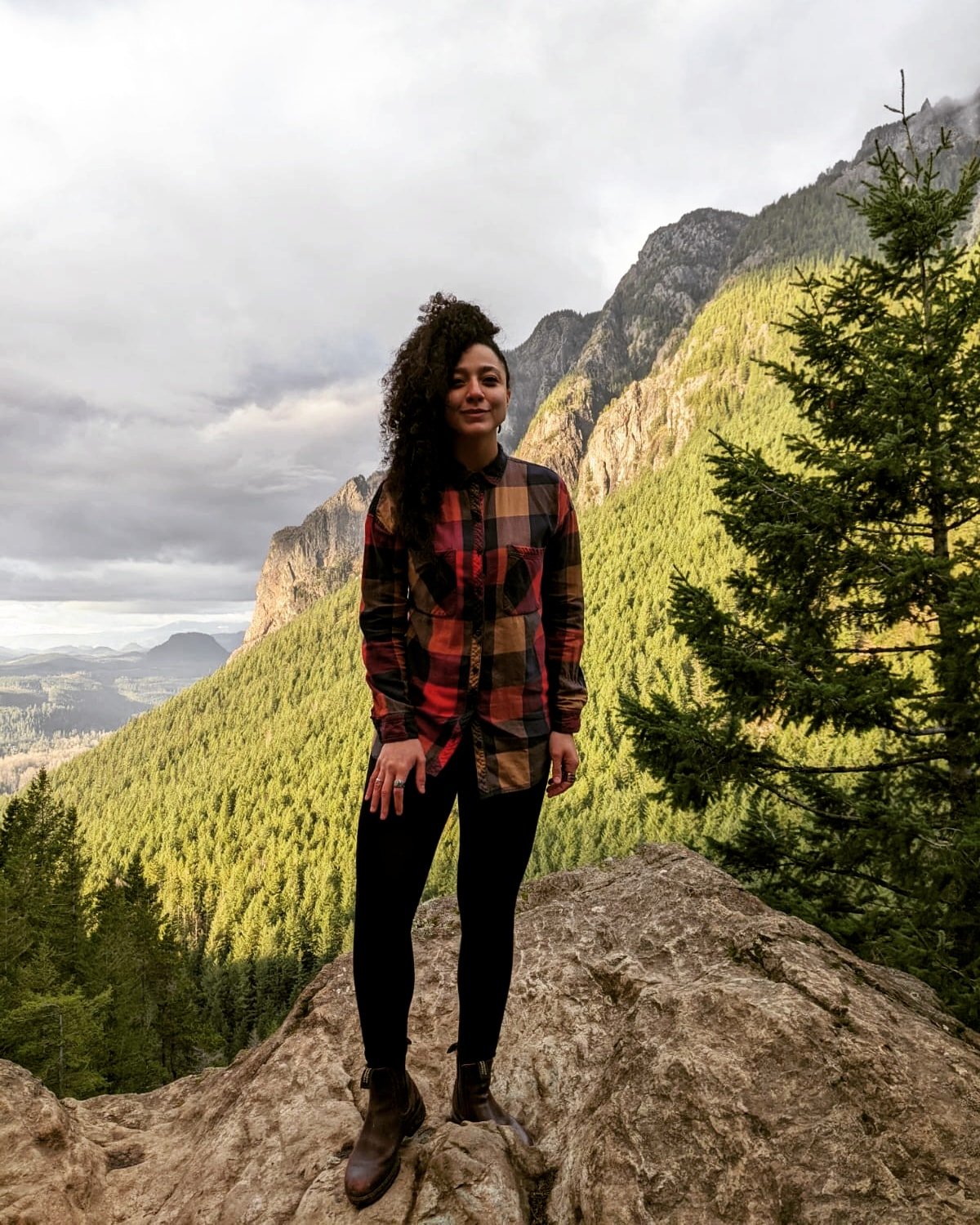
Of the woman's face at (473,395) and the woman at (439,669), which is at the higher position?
the woman's face at (473,395)

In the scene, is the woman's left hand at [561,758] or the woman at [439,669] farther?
the woman's left hand at [561,758]

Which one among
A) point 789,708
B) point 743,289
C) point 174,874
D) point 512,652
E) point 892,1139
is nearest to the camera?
point 892,1139

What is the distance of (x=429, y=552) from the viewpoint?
218 cm

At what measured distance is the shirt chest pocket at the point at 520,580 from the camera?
2281 millimetres

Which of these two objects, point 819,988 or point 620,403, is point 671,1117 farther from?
point 620,403

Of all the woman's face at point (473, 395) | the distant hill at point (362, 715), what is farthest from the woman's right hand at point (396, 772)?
the distant hill at point (362, 715)

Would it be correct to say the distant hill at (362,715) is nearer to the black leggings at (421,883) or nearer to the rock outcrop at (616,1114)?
the rock outcrop at (616,1114)

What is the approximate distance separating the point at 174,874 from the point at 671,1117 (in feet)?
329

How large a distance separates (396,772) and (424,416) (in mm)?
1273

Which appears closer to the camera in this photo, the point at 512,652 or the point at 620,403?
the point at 512,652

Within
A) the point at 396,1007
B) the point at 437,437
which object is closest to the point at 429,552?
the point at 437,437

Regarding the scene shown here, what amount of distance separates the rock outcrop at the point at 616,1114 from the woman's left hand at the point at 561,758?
3.55 feet

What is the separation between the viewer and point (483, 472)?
234cm

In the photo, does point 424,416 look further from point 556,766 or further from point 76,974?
point 76,974
